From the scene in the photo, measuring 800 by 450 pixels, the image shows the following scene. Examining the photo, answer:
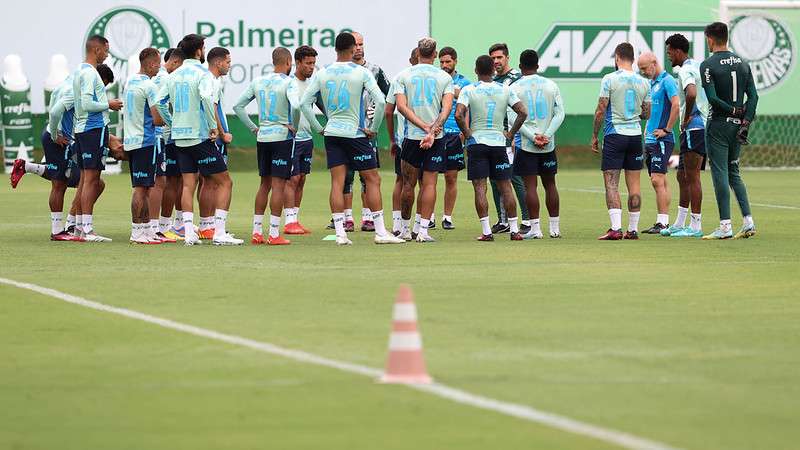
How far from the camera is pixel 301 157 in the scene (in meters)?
20.4

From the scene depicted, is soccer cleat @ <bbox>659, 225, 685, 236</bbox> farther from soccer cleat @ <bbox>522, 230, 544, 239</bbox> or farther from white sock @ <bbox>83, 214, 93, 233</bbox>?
white sock @ <bbox>83, 214, 93, 233</bbox>

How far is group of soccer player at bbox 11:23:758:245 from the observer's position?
18.3 m

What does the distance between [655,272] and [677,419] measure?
23.8 feet

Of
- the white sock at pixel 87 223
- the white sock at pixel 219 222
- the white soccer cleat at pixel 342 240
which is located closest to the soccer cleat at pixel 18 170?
the white sock at pixel 87 223

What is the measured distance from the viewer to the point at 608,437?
7.38 metres

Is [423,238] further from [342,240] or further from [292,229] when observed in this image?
[292,229]

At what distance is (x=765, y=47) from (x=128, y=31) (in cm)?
1507

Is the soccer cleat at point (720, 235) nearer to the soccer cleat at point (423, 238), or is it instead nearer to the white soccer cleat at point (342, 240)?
the soccer cleat at point (423, 238)

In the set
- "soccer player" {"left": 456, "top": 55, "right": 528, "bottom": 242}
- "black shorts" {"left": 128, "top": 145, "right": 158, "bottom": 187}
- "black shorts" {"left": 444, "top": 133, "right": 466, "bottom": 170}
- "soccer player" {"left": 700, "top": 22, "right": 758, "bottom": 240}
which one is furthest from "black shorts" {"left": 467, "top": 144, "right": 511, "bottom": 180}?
"black shorts" {"left": 128, "top": 145, "right": 158, "bottom": 187}

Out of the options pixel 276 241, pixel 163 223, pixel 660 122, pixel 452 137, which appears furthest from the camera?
pixel 452 137

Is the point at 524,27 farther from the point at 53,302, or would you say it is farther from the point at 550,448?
the point at 550,448

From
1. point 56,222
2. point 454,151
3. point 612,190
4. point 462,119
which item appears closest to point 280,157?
point 462,119

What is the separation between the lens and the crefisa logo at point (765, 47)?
→ 134 ft

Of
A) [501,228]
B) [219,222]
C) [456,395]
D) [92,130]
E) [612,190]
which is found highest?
[92,130]
